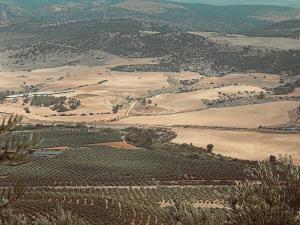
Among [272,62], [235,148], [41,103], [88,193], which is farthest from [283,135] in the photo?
[272,62]

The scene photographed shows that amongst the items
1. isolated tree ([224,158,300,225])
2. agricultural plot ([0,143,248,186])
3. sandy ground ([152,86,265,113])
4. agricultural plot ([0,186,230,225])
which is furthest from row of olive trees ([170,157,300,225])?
sandy ground ([152,86,265,113])

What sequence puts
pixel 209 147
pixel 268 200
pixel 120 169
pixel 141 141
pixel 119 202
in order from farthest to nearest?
1. pixel 141 141
2. pixel 209 147
3. pixel 120 169
4. pixel 119 202
5. pixel 268 200

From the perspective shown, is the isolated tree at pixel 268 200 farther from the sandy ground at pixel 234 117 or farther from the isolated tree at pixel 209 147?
the sandy ground at pixel 234 117

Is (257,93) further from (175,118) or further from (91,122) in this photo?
(91,122)

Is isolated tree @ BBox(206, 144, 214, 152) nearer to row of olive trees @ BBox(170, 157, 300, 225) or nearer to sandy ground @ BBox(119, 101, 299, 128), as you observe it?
sandy ground @ BBox(119, 101, 299, 128)

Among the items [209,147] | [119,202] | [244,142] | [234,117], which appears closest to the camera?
[119,202]

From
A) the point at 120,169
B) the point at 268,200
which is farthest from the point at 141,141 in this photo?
the point at 268,200

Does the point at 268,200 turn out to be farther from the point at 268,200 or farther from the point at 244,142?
the point at 244,142
